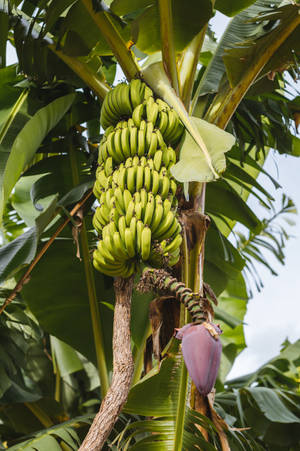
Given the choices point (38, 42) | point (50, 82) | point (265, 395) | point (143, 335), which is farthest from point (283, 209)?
point (38, 42)

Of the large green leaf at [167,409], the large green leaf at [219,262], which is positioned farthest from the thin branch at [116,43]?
the large green leaf at [167,409]

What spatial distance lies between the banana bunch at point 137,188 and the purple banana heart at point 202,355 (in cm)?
22

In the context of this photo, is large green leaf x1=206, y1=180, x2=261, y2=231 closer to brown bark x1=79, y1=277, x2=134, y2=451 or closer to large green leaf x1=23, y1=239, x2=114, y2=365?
large green leaf x1=23, y1=239, x2=114, y2=365

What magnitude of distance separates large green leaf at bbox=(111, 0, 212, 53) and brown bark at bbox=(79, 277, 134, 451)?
0.69 metres

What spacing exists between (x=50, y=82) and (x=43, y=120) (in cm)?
20

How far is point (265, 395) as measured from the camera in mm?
1766

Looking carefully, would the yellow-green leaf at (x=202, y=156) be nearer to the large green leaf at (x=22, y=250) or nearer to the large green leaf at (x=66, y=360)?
the large green leaf at (x=22, y=250)

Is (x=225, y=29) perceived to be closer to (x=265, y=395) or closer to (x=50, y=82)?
(x=50, y=82)

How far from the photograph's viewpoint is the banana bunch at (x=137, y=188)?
0.95m

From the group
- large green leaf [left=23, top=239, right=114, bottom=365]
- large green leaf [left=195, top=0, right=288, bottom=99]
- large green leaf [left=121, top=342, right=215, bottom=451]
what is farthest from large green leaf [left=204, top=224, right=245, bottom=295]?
large green leaf [left=121, top=342, right=215, bottom=451]

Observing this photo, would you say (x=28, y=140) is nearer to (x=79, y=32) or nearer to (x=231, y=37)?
(x=79, y=32)

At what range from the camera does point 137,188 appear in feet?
3.26

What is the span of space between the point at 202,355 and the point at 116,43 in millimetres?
828

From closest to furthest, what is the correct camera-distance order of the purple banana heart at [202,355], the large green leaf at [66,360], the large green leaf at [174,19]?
the purple banana heart at [202,355] → the large green leaf at [174,19] → the large green leaf at [66,360]
